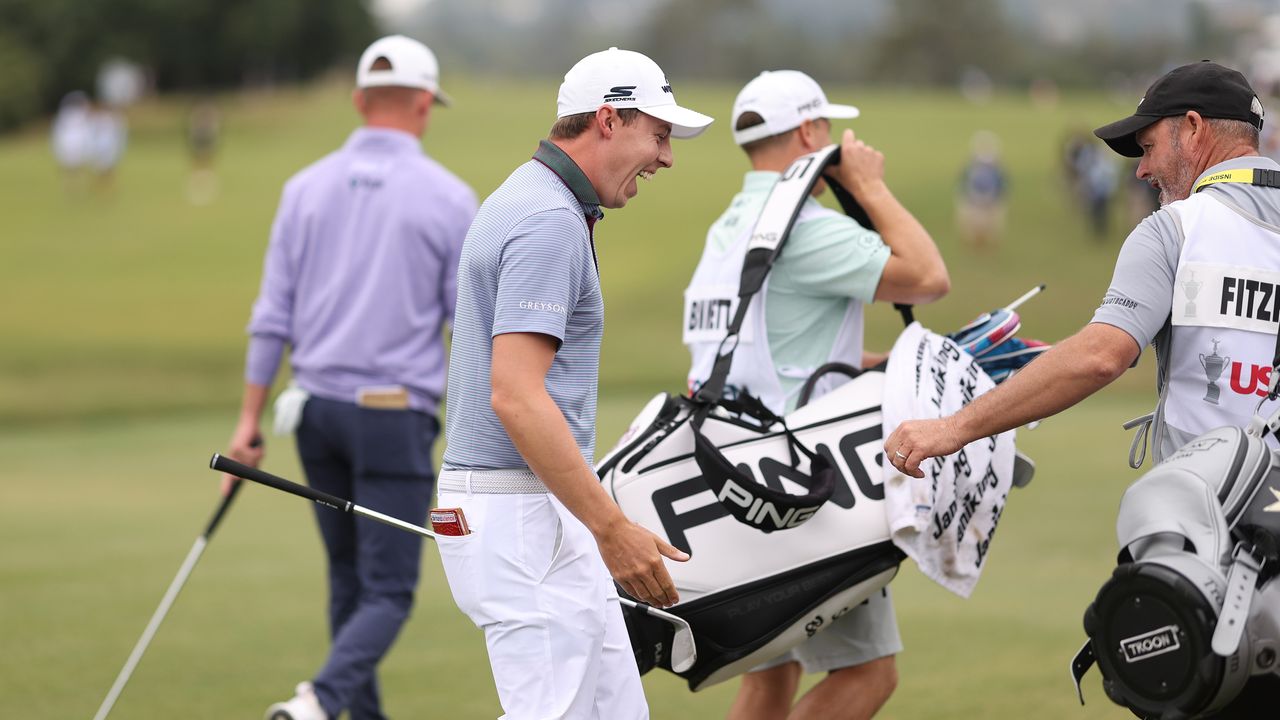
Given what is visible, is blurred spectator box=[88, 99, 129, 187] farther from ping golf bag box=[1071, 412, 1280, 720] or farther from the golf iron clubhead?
ping golf bag box=[1071, 412, 1280, 720]

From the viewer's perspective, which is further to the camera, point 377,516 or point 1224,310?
point 377,516

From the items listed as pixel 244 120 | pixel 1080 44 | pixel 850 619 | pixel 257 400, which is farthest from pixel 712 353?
pixel 1080 44

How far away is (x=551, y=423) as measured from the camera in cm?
368

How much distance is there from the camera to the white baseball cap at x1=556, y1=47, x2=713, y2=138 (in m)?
3.93

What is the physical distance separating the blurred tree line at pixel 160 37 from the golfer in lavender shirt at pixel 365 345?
6677 cm

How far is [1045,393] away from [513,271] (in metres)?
1.40

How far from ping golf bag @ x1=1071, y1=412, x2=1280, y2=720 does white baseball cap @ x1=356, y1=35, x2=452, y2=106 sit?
12.4 feet

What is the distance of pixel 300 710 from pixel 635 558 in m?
2.20

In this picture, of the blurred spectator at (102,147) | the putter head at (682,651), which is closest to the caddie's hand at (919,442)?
the putter head at (682,651)

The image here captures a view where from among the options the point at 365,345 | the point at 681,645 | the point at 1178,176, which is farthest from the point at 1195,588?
the point at 365,345

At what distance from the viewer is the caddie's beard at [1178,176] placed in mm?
4070

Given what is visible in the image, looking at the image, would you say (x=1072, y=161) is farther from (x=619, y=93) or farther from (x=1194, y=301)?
(x=619, y=93)

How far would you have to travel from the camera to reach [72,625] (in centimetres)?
785

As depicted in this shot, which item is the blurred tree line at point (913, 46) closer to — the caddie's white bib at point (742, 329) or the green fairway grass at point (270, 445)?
the green fairway grass at point (270, 445)
